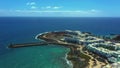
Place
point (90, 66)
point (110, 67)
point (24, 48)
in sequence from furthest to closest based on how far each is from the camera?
point (24, 48)
point (90, 66)
point (110, 67)

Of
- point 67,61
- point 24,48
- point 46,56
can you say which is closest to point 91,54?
point 67,61

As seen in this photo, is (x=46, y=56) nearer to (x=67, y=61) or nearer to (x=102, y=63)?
(x=67, y=61)

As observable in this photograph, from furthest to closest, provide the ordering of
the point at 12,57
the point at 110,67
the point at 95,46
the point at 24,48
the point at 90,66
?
the point at 24,48 < the point at 95,46 < the point at 12,57 < the point at 90,66 < the point at 110,67

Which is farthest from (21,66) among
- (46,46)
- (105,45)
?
(105,45)

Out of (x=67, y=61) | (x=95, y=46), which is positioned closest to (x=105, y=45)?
(x=95, y=46)

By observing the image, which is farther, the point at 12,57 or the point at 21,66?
the point at 12,57

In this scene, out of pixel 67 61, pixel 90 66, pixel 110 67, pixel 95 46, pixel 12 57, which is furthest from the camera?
pixel 95 46

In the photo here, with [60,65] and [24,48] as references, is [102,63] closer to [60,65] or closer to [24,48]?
[60,65]

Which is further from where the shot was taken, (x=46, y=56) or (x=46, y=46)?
(x=46, y=46)
